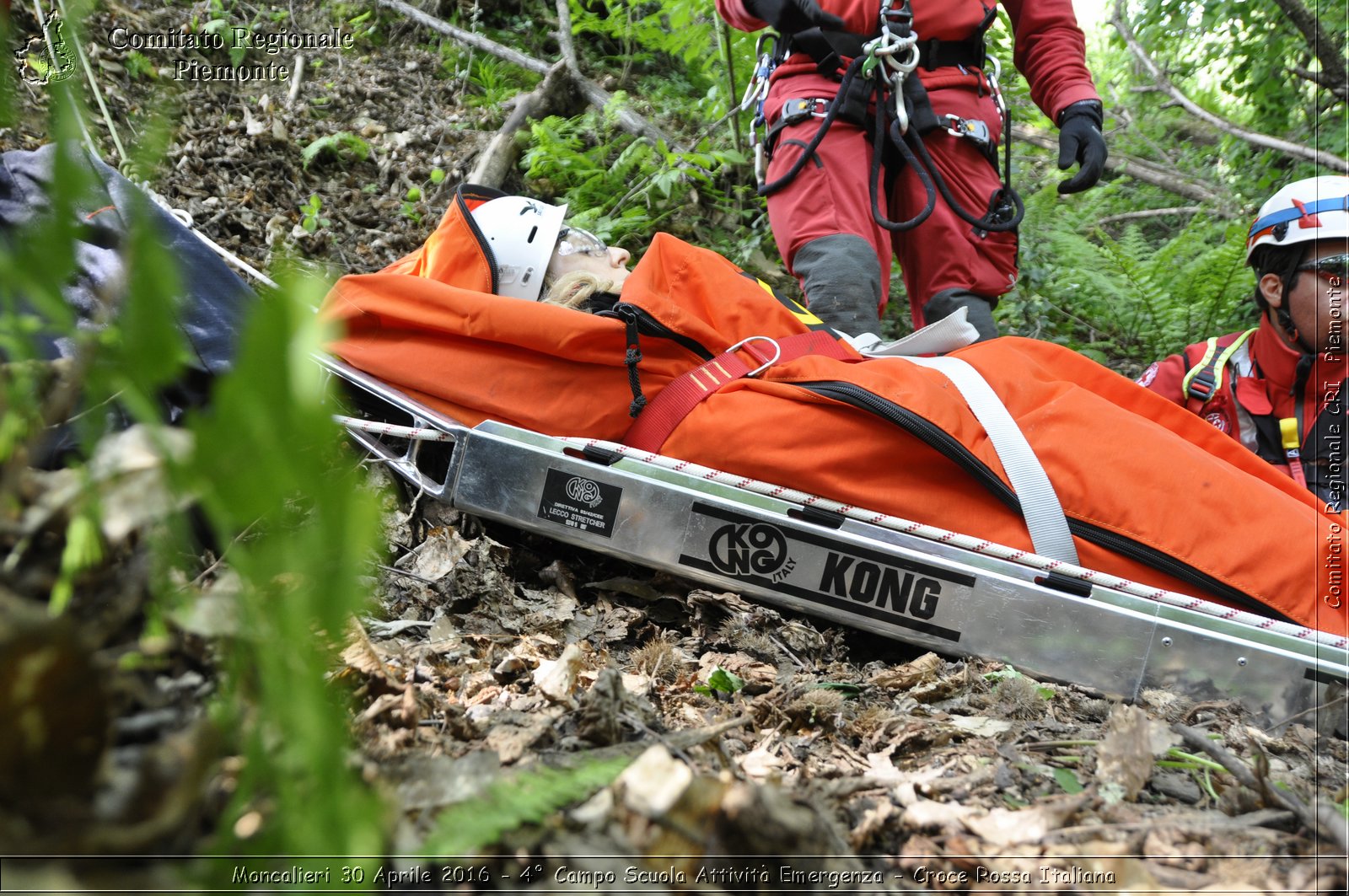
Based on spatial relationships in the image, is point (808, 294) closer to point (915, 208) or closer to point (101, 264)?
point (915, 208)

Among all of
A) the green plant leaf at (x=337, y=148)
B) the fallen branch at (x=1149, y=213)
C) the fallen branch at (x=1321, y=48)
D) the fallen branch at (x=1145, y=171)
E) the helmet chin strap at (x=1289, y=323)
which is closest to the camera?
the helmet chin strap at (x=1289, y=323)

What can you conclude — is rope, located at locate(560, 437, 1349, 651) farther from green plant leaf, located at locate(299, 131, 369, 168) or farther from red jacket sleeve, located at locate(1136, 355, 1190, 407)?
green plant leaf, located at locate(299, 131, 369, 168)

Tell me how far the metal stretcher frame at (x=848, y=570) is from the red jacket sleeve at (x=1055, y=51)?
2.81 meters

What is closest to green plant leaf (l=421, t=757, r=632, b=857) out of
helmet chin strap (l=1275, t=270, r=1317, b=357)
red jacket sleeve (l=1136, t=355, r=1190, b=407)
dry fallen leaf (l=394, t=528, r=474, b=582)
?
dry fallen leaf (l=394, t=528, r=474, b=582)

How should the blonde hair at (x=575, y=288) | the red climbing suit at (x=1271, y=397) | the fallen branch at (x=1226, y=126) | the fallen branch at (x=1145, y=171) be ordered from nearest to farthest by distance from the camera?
the blonde hair at (x=575, y=288) → the red climbing suit at (x=1271, y=397) → the fallen branch at (x=1226, y=126) → the fallen branch at (x=1145, y=171)

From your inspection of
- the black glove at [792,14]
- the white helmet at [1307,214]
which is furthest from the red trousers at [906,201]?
the white helmet at [1307,214]

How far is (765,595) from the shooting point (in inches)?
97.3

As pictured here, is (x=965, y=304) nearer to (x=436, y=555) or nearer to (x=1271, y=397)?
(x=1271, y=397)

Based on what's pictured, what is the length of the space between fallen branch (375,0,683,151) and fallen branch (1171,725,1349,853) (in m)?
5.06

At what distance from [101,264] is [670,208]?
3.84 meters

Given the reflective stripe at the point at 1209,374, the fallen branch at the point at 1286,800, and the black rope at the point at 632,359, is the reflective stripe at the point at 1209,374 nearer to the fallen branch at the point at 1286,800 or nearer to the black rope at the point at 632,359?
the black rope at the point at 632,359

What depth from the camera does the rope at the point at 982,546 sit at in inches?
83.7

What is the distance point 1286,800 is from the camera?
1209mm

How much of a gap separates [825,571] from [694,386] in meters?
0.70
